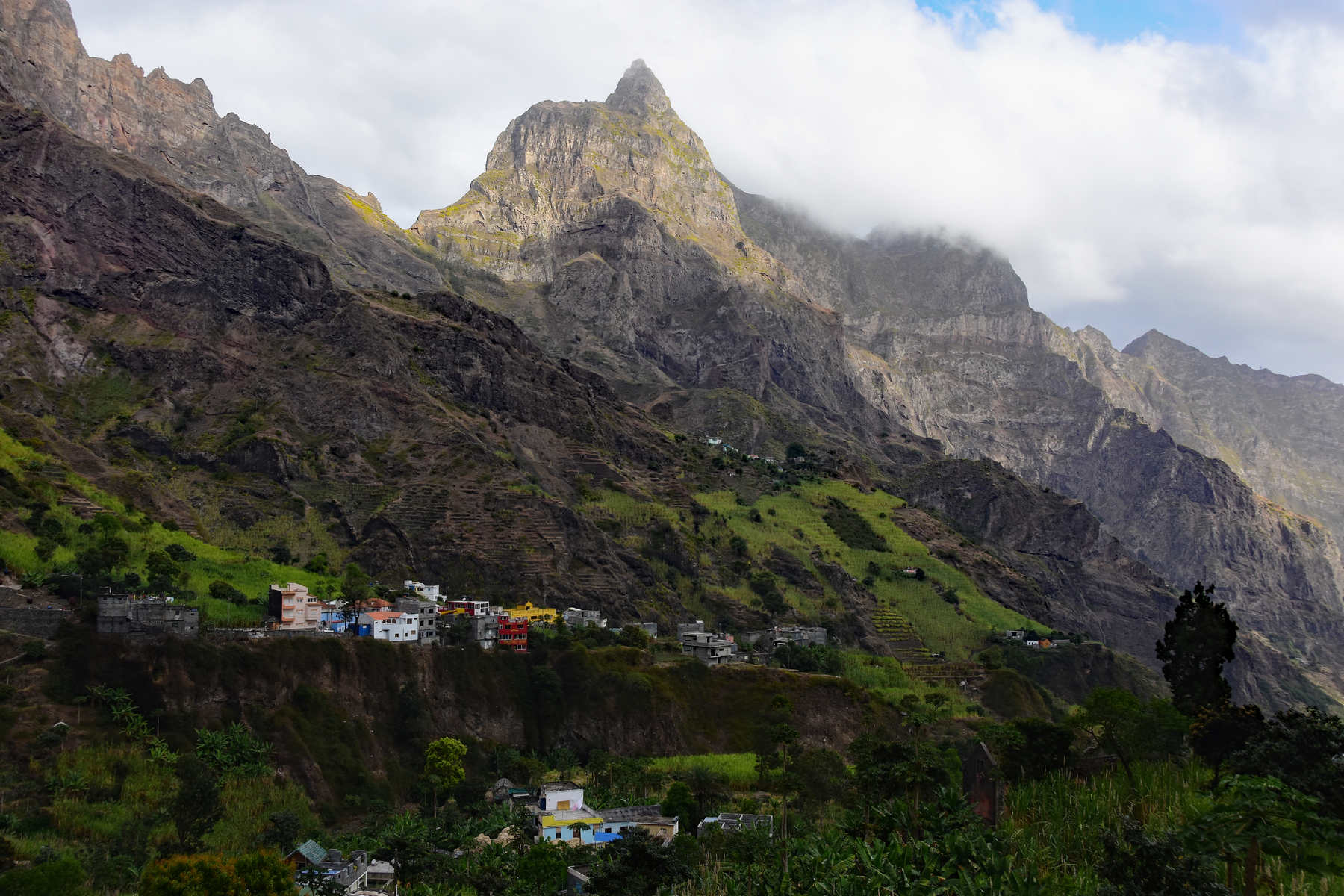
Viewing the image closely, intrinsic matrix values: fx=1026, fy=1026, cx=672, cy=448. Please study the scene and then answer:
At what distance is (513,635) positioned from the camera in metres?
117

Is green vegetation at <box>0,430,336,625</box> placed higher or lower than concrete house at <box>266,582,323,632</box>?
higher

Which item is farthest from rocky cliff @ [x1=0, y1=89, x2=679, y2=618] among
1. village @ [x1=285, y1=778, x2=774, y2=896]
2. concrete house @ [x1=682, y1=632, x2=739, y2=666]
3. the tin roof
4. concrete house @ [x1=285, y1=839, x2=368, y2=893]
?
concrete house @ [x1=285, y1=839, x2=368, y2=893]

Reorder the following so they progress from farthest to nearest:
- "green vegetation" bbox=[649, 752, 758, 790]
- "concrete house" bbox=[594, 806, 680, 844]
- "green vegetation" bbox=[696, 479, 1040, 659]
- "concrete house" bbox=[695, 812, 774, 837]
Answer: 1. "green vegetation" bbox=[696, 479, 1040, 659]
2. "green vegetation" bbox=[649, 752, 758, 790]
3. "concrete house" bbox=[594, 806, 680, 844]
4. "concrete house" bbox=[695, 812, 774, 837]

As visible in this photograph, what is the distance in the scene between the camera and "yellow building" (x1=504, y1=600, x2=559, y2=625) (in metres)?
125

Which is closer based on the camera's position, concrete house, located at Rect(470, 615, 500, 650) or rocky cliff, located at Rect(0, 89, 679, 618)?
concrete house, located at Rect(470, 615, 500, 650)

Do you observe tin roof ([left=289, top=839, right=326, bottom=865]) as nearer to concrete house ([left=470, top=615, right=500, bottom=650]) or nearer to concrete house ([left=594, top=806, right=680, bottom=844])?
concrete house ([left=594, top=806, right=680, bottom=844])

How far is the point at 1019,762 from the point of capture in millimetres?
61469

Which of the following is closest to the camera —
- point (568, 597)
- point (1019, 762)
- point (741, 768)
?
point (1019, 762)

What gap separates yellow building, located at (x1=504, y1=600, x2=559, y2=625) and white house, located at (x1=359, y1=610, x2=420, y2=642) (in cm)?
1631

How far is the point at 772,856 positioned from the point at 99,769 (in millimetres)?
51722

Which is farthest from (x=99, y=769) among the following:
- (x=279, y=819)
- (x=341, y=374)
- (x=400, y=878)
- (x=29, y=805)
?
(x=341, y=374)

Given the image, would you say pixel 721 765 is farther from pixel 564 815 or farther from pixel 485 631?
pixel 485 631

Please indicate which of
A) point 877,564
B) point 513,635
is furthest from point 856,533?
point 513,635

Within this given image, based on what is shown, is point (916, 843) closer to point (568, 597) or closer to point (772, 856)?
point (772, 856)
